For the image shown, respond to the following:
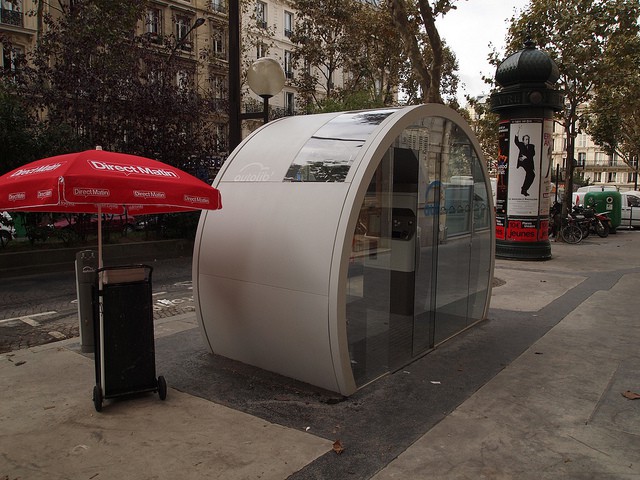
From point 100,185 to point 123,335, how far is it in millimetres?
1317

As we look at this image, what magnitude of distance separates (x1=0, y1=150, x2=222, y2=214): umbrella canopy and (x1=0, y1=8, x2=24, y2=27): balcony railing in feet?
95.5

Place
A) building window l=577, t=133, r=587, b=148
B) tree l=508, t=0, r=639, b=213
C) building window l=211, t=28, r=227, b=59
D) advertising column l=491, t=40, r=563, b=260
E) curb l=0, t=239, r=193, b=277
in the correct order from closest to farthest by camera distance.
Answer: curb l=0, t=239, r=193, b=277, advertising column l=491, t=40, r=563, b=260, tree l=508, t=0, r=639, b=213, building window l=211, t=28, r=227, b=59, building window l=577, t=133, r=587, b=148

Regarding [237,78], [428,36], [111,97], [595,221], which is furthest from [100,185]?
[595,221]

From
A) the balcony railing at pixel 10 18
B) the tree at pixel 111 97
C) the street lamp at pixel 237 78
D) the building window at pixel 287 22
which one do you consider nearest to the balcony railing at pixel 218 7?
the building window at pixel 287 22

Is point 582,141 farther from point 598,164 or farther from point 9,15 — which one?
point 9,15

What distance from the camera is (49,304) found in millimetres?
8367

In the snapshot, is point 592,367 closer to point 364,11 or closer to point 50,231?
point 50,231

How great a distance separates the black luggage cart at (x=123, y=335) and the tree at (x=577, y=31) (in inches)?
624

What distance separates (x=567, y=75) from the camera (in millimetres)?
17875

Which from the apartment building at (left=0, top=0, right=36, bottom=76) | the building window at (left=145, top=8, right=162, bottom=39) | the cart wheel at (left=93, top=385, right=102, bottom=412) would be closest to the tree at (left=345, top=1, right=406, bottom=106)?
the building window at (left=145, top=8, right=162, bottom=39)

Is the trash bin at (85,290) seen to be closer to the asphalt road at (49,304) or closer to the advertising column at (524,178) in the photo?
the asphalt road at (49,304)

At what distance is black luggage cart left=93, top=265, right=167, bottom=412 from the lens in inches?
159

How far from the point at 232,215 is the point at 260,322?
1051 millimetres

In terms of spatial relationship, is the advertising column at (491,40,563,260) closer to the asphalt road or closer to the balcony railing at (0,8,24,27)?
the asphalt road
